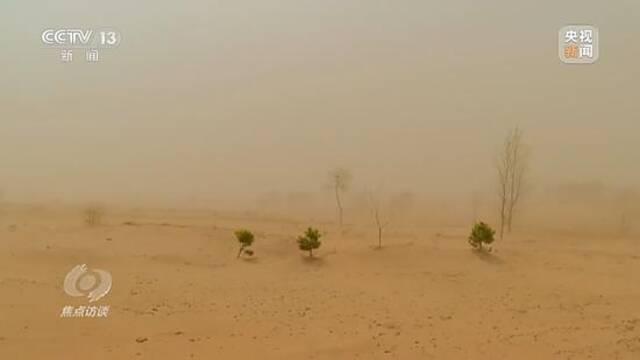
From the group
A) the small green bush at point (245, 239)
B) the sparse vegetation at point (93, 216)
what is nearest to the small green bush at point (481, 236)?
the small green bush at point (245, 239)

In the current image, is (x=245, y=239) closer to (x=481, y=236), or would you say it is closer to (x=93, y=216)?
(x=93, y=216)

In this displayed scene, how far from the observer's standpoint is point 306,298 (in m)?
8.29

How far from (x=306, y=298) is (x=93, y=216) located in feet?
22.7

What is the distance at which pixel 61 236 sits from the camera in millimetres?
11828

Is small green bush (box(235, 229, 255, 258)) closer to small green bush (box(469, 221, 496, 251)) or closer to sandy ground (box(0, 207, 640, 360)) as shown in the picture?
sandy ground (box(0, 207, 640, 360))

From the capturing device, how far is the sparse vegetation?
→ 41.1 feet

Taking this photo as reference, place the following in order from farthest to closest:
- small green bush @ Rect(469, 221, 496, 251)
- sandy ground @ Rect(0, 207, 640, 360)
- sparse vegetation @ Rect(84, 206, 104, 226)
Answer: sparse vegetation @ Rect(84, 206, 104, 226) < small green bush @ Rect(469, 221, 496, 251) < sandy ground @ Rect(0, 207, 640, 360)

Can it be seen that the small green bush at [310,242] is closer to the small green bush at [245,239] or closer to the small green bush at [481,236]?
the small green bush at [245,239]

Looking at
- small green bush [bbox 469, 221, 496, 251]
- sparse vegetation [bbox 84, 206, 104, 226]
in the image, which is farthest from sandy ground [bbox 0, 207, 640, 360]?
small green bush [bbox 469, 221, 496, 251]

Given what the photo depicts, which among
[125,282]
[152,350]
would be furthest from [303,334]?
[125,282]

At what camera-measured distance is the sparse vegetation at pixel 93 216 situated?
1254 cm

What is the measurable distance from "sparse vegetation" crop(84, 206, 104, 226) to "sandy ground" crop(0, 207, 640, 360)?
0.25 meters

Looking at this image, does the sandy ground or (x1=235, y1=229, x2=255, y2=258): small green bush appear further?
(x1=235, y1=229, x2=255, y2=258): small green bush

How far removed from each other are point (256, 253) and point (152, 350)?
6.97m
